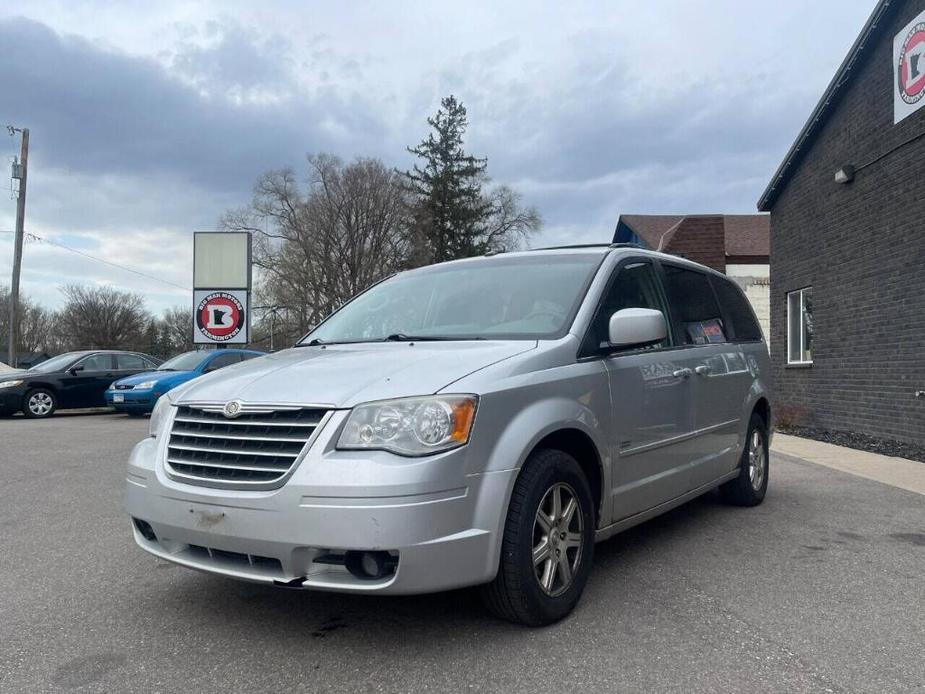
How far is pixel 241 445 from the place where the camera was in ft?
10.4

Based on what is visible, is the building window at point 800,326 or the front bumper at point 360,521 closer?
the front bumper at point 360,521

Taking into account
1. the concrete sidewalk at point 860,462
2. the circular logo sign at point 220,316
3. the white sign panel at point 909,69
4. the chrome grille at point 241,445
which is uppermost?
the white sign panel at point 909,69

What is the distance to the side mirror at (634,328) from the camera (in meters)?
3.80

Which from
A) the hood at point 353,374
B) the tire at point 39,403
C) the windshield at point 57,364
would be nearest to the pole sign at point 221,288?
the windshield at point 57,364

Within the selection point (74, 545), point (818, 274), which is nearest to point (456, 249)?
point (818, 274)

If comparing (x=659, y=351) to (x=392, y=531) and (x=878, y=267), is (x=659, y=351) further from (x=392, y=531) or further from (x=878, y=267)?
(x=878, y=267)

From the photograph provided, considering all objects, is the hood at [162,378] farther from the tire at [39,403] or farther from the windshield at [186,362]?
the tire at [39,403]

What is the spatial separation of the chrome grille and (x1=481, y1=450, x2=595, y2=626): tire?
0.92 metres

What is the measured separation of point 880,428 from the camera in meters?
10.4

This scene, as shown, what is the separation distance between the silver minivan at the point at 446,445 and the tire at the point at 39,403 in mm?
13176

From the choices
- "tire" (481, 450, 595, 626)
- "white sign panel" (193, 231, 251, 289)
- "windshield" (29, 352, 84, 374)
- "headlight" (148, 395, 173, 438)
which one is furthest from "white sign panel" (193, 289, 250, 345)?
"tire" (481, 450, 595, 626)

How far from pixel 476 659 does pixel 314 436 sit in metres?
1.10

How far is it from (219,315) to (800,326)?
454 inches

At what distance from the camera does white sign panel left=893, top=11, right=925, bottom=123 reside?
9594 mm
